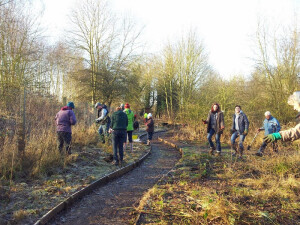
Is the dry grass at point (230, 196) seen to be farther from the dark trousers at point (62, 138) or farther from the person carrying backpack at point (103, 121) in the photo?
the person carrying backpack at point (103, 121)

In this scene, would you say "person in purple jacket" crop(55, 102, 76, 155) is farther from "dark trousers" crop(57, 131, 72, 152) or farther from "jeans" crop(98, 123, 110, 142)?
"jeans" crop(98, 123, 110, 142)

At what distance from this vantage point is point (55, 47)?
24172 millimetres

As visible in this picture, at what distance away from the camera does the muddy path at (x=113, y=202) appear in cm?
394

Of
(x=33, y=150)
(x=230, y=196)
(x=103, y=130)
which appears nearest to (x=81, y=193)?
(x=33, y=150)

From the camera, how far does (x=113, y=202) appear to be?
4750 millimetres

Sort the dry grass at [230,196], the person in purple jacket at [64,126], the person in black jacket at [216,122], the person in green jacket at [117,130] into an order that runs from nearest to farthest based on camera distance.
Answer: the dry grass at [230,196]
the person in purple jacket at [64,126]
the person in green jacket at [117,130]
the person in black jacket at [216,122]

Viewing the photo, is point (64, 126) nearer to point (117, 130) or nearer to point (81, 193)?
point (117, 130)

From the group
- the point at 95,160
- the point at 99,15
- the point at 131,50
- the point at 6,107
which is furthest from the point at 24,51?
the point at 131,50

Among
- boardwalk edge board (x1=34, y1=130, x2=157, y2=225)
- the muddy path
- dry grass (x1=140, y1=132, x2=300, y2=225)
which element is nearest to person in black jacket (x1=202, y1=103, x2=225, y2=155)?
dry grass (x1=140, y1=132, x2=300, y2=225)

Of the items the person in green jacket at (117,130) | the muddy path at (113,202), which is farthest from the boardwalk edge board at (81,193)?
the person in green jacket at (117,130)

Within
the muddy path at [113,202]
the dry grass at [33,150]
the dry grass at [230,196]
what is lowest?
the muddy path at [113,202]

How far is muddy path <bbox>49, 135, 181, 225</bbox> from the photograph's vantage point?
3.94 m

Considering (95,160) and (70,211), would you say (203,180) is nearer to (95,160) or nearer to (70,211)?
(70,211)

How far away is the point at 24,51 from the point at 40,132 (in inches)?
288
